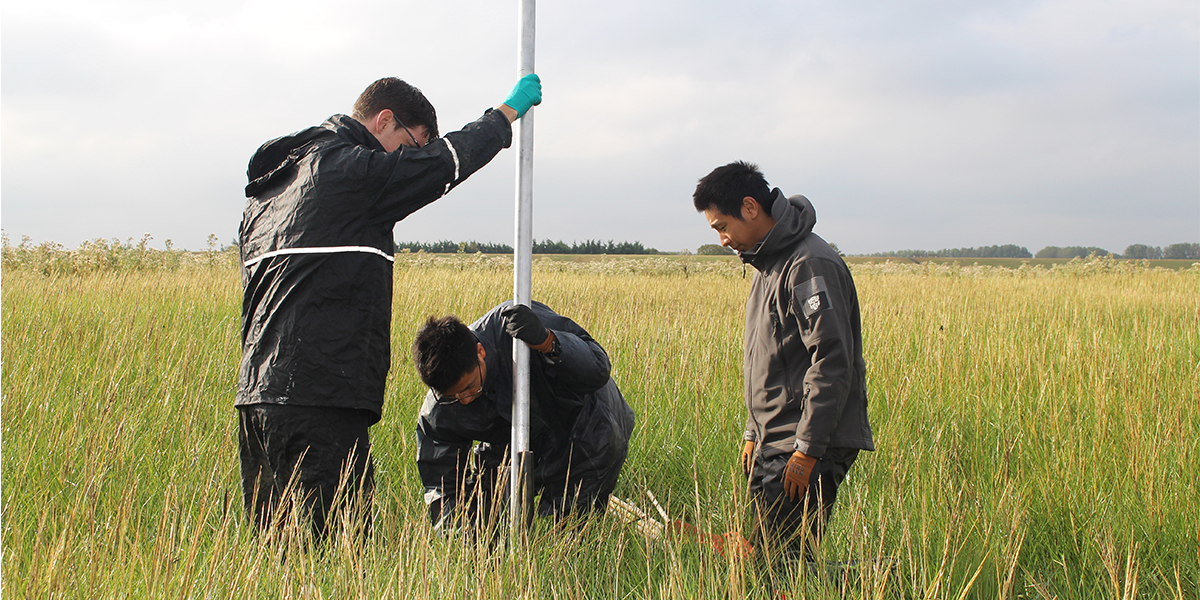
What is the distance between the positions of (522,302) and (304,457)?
0.97m

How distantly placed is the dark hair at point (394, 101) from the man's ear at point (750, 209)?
1.34 metres

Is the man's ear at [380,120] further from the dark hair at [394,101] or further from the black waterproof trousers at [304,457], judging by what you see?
the black waterproof trousers at [304,457]

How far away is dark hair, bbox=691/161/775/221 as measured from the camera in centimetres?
248

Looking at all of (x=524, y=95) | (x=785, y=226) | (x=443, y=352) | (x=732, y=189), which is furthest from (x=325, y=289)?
(x=785, y=226)

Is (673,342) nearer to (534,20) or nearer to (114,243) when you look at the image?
(534,20)

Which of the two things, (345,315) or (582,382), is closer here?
(345,315)

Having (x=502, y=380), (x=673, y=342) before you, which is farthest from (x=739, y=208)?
(x=673, y=342)

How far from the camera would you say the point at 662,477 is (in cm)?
368

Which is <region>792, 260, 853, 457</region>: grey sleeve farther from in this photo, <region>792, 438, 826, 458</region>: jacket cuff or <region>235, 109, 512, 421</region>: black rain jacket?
<region>235, 109, 512, 421</region>: black rain jacket

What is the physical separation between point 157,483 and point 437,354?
1945 mm

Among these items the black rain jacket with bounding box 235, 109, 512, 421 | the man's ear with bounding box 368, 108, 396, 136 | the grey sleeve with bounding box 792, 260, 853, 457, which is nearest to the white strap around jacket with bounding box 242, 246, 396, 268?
the black rain jacket with bounding box 235, 109, 512, 421

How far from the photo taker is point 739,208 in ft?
8.18

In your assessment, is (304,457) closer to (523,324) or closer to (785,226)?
(523,324)

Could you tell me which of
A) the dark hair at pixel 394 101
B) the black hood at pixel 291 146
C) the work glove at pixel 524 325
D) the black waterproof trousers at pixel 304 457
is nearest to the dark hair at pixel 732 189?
Result: the work glove at pixel 524 325
